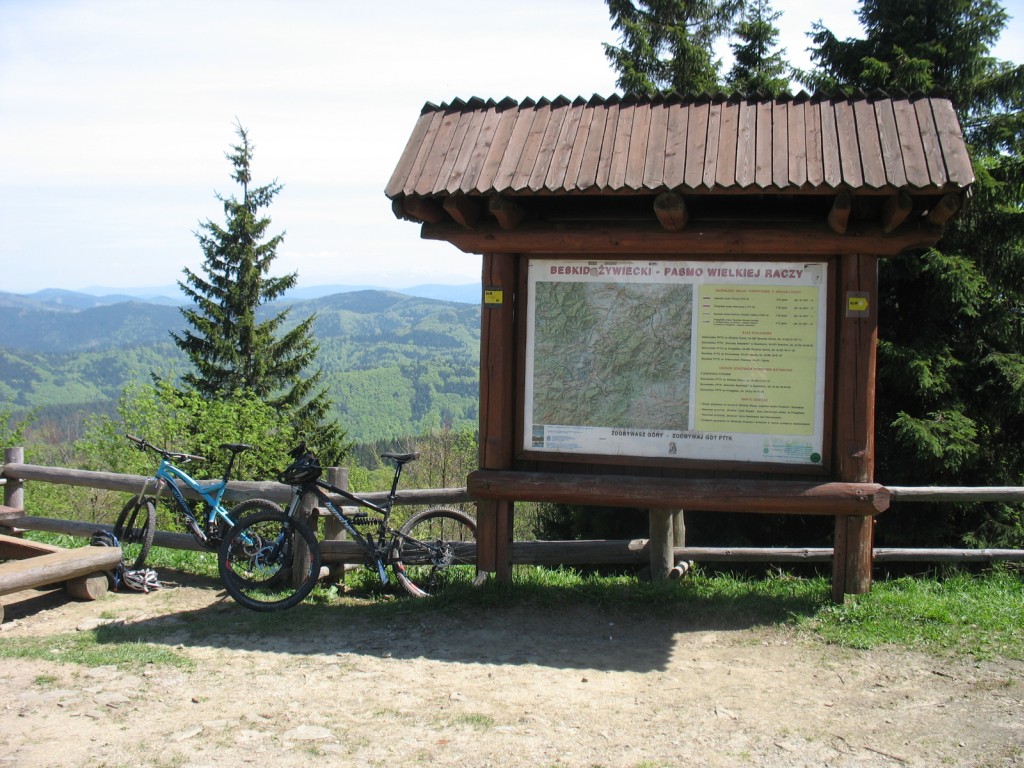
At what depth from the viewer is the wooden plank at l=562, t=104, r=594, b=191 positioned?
5.66 metres

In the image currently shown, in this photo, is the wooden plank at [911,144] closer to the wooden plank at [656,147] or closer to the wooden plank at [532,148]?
the wooden plank at [656,147]

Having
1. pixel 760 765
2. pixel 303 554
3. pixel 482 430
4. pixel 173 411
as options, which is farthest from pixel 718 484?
pixel 173 411

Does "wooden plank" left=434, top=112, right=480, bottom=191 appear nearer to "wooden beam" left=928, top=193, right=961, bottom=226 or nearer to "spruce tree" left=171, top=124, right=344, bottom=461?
"wooden beam" left=928, top=193, right=961, bottom=226

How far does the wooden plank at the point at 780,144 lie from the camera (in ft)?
17.7

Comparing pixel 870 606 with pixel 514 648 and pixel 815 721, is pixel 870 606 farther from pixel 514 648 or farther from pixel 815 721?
pixel 514 648

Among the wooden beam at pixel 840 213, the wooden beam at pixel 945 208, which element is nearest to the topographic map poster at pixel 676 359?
the wooden beam at pixel 840 213

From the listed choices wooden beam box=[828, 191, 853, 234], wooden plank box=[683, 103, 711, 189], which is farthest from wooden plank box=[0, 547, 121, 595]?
wooden beam box=[828, 191, 853, 234]

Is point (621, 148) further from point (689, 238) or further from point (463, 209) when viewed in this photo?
point (463, 209)

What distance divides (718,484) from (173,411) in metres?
18.1

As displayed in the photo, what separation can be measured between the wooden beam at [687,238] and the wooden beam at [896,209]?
130mm

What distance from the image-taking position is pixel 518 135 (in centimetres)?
614

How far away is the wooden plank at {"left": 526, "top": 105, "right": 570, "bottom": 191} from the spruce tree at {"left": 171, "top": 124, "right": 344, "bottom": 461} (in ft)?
83.2

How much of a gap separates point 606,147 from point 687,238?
805 mm

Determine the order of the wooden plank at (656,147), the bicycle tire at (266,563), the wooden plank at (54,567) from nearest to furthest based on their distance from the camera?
the wooden plank at (656,147) < the wooden plank at (54,567) < the bicycle tire at (266,563)
